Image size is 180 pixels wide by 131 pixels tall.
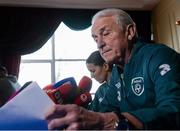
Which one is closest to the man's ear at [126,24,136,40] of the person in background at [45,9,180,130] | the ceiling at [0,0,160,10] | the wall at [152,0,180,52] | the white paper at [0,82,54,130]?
the person in background at [45,9,180,130]

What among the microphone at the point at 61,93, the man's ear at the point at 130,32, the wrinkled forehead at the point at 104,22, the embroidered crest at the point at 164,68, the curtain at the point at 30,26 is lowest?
the microphone at the point at 61,93

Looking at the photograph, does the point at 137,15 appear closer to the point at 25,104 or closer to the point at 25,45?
the point at 25,45

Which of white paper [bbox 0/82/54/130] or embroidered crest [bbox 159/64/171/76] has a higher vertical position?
embroidered crest [bbox 159/64/171/76]

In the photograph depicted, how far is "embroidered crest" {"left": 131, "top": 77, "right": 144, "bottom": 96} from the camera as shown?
85 centimetres

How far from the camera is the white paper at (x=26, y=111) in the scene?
57 cm

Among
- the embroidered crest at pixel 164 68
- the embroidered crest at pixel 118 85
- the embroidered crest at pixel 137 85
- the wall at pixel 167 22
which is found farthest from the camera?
the wall at pixel 167 22

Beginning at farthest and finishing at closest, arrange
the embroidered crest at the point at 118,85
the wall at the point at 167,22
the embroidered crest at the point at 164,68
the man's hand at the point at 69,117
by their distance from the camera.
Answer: the wall at the point at 167,22 < the embroidered crest at the point at 118,85 < the embroidered crest at the point at 164,68 < the man's hand at the point at 69,117

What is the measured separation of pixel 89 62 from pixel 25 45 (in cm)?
170

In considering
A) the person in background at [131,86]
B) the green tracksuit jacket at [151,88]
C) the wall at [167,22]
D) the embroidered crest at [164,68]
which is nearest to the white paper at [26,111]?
the person in background at [131,86]

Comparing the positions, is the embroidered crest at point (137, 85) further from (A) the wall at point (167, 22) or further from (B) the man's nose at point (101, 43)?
(A) the wall at point (167, 22)

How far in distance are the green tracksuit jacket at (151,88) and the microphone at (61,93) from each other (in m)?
0.18

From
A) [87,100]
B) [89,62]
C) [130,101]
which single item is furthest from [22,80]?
[130,101]

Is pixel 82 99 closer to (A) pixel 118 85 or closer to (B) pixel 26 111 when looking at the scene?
(A) pixel 118 85

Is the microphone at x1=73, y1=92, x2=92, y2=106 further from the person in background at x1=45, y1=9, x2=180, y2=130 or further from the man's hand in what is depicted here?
the man's hand
